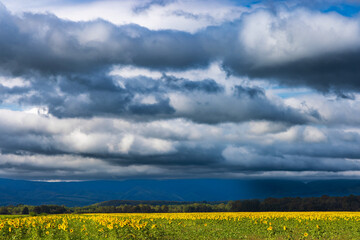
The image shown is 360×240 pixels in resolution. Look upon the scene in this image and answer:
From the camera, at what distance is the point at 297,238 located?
165ft

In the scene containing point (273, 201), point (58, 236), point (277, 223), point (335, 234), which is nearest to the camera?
point (58, 236)

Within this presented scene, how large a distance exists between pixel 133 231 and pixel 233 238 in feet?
56.0

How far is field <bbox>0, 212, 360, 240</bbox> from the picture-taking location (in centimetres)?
3956

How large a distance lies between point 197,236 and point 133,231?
14.0 metres

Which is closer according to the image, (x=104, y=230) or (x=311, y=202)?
(x=104, y=230)

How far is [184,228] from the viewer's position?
60062mm

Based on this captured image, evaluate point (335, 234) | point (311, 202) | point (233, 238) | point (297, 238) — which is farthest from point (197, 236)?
point (311, 202)

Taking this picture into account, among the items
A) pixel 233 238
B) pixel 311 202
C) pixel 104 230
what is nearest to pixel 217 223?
pixel 233 238

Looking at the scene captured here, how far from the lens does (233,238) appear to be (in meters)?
52.4

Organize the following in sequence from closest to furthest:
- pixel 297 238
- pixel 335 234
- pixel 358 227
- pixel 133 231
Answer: pixel 133 231 → pixel 297 238 → pixel 335 234 → pixel 358 227

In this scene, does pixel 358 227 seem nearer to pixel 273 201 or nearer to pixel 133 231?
pixel 133 231

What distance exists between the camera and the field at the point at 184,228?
3956 cm

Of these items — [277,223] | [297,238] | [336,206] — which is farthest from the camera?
[336,206]

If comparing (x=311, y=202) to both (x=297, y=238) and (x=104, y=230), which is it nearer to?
(x=297, y=238)
